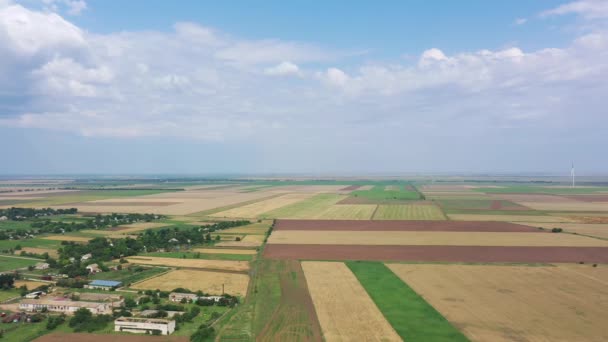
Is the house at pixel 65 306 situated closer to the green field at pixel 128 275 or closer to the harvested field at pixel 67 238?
the green field at pixel 128 275

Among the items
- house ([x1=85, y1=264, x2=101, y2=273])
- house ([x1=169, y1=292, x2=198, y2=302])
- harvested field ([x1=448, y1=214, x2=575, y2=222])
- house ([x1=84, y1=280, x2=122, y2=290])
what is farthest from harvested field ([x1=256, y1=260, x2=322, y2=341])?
harvested field ([x1=448, y1=214, x2=575, y2=222])

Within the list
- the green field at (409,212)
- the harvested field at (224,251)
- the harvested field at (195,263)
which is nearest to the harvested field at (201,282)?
the harvested field at (195,263)

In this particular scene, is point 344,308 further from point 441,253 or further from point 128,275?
point 128,275

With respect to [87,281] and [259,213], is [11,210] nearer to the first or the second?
[259,213]

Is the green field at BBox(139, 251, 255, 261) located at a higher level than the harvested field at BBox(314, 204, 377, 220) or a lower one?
lower

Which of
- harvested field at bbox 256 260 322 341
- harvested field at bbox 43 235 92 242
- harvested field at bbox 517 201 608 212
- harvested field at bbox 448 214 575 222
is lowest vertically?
harvested field at bbox 256 260 322 341

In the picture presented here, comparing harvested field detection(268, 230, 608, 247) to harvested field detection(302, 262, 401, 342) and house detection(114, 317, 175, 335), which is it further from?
house detection(114, 317, 175, 335)
